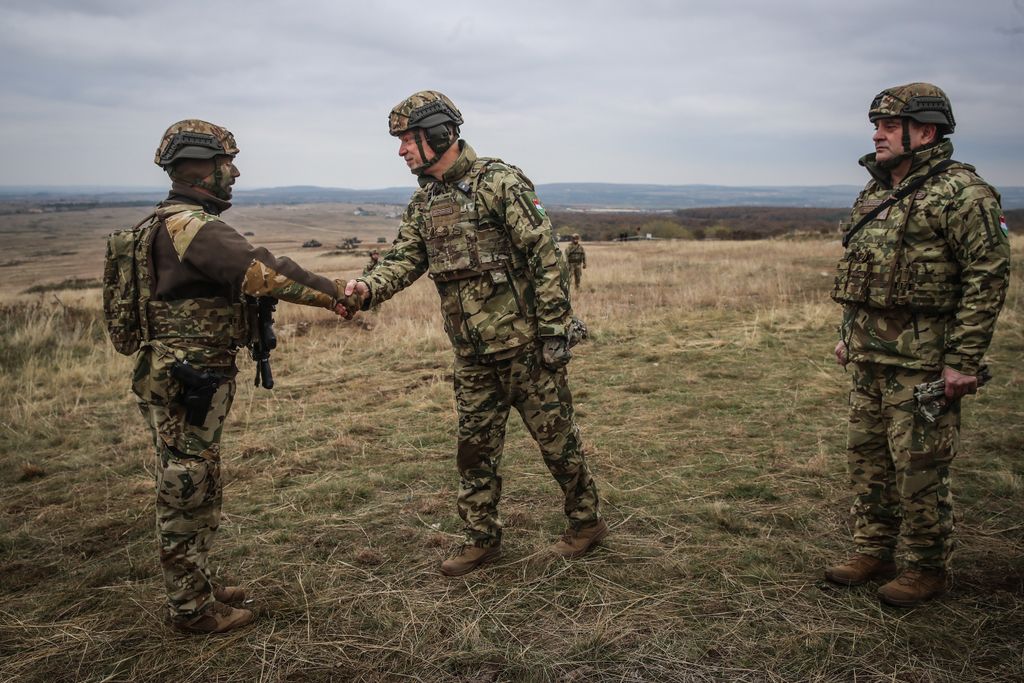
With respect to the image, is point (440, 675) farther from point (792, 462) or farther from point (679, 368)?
point (679, 368)

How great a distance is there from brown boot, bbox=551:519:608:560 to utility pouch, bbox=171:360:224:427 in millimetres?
2094

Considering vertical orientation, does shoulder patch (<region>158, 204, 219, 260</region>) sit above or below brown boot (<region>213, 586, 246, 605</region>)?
above

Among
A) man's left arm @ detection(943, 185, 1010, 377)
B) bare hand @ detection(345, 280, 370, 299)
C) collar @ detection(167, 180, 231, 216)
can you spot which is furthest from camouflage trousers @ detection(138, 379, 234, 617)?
man's left arm @ detection(943, 185, 1010, 377)

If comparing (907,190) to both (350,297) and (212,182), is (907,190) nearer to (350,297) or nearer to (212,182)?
(350,297)

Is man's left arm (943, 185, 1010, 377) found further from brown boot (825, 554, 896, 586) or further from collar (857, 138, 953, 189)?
brown boot (825, 554, 896, 586)

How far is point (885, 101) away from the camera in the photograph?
329 cm

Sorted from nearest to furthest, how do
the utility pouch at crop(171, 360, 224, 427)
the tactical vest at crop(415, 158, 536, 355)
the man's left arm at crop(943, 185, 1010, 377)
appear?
the man's left arm at crop(943, 185, 1010, 377)
the utility pouch at crop(171, 360, 224, 427)
the tactical vest at crop(415, 158, 536, 355)

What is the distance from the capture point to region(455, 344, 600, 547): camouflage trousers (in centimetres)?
371

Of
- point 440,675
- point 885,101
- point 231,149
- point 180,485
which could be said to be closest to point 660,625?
point 440,675

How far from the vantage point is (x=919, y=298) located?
10.5 ft

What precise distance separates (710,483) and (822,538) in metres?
0.99

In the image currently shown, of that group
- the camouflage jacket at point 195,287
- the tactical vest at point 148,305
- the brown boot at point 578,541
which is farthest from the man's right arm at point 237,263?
A: the brown boot at point 578,541

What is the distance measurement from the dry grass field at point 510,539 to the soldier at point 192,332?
394 mm

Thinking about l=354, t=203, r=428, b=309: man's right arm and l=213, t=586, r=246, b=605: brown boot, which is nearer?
l=213, t=586, r=246, b=605: brown boot
